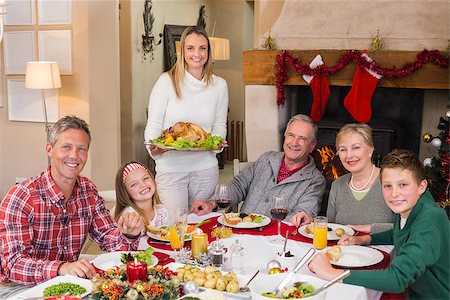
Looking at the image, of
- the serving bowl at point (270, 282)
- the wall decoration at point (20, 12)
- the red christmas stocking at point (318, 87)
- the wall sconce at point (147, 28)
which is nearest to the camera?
the serving bowl at point (270, 282)

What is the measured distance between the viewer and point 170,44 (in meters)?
6.44

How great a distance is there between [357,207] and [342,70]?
1.84 m

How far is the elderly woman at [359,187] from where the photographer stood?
248 cm

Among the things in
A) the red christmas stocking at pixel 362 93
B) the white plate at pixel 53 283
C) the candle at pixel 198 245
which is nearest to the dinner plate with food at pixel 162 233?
the candle at pixel 198 245

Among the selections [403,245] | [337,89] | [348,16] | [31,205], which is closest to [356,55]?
[348,16]

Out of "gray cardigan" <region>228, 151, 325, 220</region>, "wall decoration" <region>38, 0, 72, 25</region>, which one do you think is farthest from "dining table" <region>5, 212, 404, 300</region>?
"wall decoration" <region>38, 0, 72, 25</region>

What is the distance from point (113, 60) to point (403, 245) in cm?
362

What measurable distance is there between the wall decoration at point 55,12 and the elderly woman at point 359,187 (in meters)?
3.00

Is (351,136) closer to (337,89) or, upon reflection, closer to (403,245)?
(403,245)

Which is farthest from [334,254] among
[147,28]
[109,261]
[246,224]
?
[147,28]

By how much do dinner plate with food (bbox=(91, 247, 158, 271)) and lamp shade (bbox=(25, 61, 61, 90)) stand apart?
2.84m

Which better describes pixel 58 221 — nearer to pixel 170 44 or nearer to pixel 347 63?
pixel 347 63

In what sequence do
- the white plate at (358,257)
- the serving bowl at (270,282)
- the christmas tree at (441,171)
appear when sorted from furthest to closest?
the christmas tree at (441,171) < the white plate at (358,257) < the serving bowl at (270,282)

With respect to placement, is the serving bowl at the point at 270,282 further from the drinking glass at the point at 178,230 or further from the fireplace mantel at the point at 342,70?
the fireplace mantel at the point at 342,70
